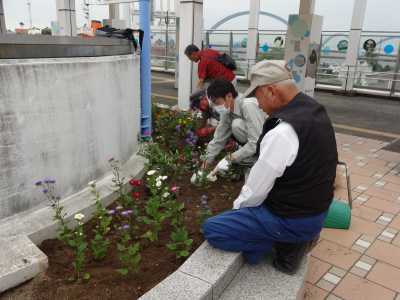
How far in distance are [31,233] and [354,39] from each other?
12.8 meters

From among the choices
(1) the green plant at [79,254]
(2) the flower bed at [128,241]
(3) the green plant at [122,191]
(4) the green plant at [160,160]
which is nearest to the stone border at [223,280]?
(2) the flower bed at [128,241]

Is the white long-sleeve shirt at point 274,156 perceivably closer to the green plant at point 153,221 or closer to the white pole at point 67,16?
the green plant at point 153,221

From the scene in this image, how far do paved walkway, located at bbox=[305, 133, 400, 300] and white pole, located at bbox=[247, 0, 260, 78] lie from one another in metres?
11.3

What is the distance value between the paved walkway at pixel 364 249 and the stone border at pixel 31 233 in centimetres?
188

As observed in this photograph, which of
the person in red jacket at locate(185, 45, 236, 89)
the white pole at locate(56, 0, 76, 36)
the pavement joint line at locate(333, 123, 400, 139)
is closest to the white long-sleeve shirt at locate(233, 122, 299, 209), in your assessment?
the person in red jacket at locate(185, 45, 236, 89)

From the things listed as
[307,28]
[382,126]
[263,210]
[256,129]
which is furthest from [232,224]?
[382,126]

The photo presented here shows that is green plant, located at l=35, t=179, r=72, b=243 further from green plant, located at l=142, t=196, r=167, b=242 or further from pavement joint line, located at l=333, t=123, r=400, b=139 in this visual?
pavement joint line, located at l=333, t=123, r=400, b=139

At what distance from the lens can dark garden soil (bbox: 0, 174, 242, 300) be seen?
2.15m

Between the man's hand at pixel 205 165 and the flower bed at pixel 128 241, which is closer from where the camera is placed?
the flower bed at pixel 128 241

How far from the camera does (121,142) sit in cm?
401

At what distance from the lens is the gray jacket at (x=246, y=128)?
3.44 meters

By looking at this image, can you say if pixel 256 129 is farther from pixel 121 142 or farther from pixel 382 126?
pixel 382 126

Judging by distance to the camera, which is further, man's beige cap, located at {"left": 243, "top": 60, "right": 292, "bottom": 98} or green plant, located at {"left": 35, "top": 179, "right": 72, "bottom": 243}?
green plant, located at {"left": 35, "top": 179, "right": 72, "bottom": 243}

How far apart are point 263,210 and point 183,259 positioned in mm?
658
